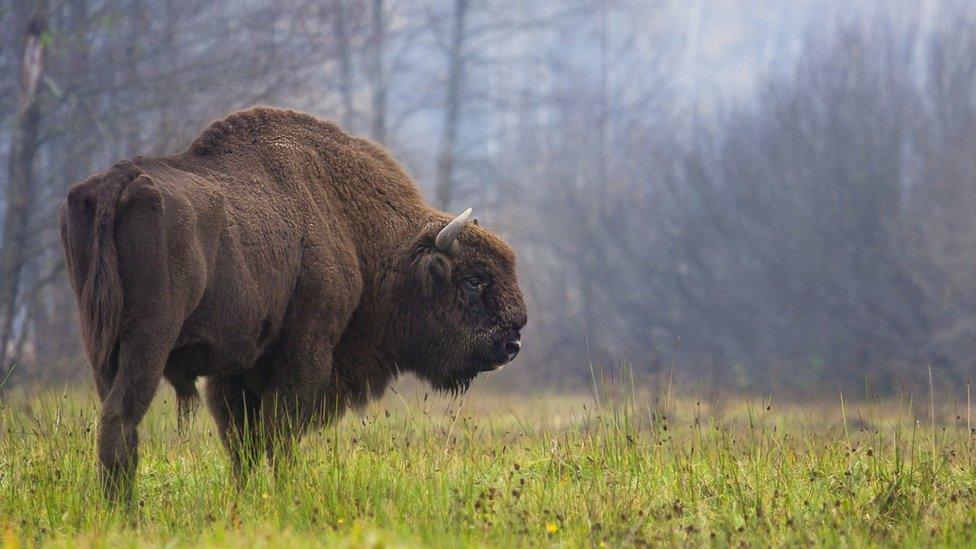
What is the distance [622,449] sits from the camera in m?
7.30

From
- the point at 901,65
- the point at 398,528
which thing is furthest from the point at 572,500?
the point at 901,65

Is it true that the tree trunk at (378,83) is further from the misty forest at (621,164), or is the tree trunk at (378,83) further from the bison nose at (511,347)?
the bison nose at (511,347)

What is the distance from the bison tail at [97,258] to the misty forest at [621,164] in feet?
26.8

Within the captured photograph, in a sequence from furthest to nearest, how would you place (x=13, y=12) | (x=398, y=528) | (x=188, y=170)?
(x=13, y=12) < (x=188, y=170) < (x=398, y=528)

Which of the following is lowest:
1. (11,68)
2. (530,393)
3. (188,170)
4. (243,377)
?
(530,393)

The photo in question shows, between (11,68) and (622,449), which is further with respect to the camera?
(11,68)

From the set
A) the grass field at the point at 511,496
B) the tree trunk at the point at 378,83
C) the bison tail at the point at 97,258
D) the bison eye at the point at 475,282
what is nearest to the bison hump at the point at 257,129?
the bison tail at the point at 97,258

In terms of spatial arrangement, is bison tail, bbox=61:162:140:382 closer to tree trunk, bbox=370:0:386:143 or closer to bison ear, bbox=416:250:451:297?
bison ear, bbox=416:250:451:297

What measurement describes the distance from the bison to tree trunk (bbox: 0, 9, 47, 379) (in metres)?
7.55

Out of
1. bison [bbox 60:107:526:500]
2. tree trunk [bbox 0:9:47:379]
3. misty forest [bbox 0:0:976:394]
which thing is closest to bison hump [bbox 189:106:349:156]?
bison [bbox 60:107:526:500]

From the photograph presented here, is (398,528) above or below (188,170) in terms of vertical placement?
below

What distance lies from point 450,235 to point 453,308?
1.59 feet

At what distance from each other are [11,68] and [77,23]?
3.44 feet

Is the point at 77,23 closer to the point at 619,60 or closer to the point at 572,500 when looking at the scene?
the point at 572,500
